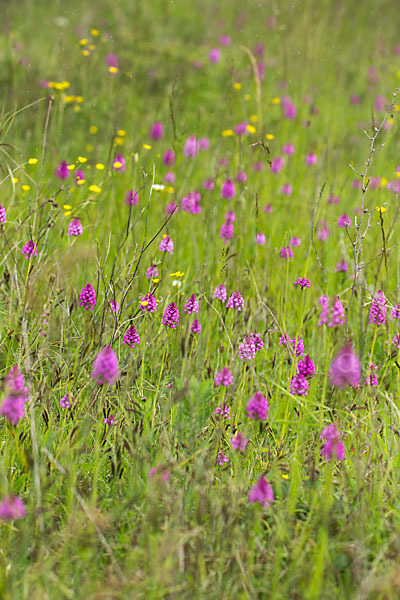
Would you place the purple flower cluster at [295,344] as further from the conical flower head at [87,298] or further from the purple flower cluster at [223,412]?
the conical flower head at [87,298]

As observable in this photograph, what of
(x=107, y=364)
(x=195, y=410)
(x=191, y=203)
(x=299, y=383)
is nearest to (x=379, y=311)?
(x=299, y=383)

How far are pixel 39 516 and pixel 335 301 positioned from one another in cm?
96

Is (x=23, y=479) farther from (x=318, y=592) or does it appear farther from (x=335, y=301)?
(x=335, y=301)

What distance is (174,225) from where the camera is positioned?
10.4 feet

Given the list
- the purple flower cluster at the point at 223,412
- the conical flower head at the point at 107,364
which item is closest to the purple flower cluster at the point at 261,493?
the purple flower cluster at the point at 223,412

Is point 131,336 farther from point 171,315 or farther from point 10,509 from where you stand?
point 10,509

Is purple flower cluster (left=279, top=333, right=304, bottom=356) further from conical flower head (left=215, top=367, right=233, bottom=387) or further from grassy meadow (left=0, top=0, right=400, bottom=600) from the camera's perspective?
conical flower head (left=215, top=367, right=233, bottom=387)

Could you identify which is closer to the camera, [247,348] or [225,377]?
[225,377]

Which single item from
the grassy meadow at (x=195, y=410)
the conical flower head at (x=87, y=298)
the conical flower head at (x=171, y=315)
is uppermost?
the conical flower head at (x=171, y=315)

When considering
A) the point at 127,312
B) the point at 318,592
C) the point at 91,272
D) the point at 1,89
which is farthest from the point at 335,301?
the point at 1,89

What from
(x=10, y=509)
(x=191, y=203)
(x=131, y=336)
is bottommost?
(x=10, y=509)

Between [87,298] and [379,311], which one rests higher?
[379,311]

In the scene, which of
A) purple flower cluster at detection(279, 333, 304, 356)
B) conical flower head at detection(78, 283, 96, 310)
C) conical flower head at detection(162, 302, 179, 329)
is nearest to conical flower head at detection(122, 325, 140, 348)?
conical flower head at detection(162, 302, 179, 329)

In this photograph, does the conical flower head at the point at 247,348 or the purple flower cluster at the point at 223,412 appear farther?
the conical flower head at the point at 247,348
